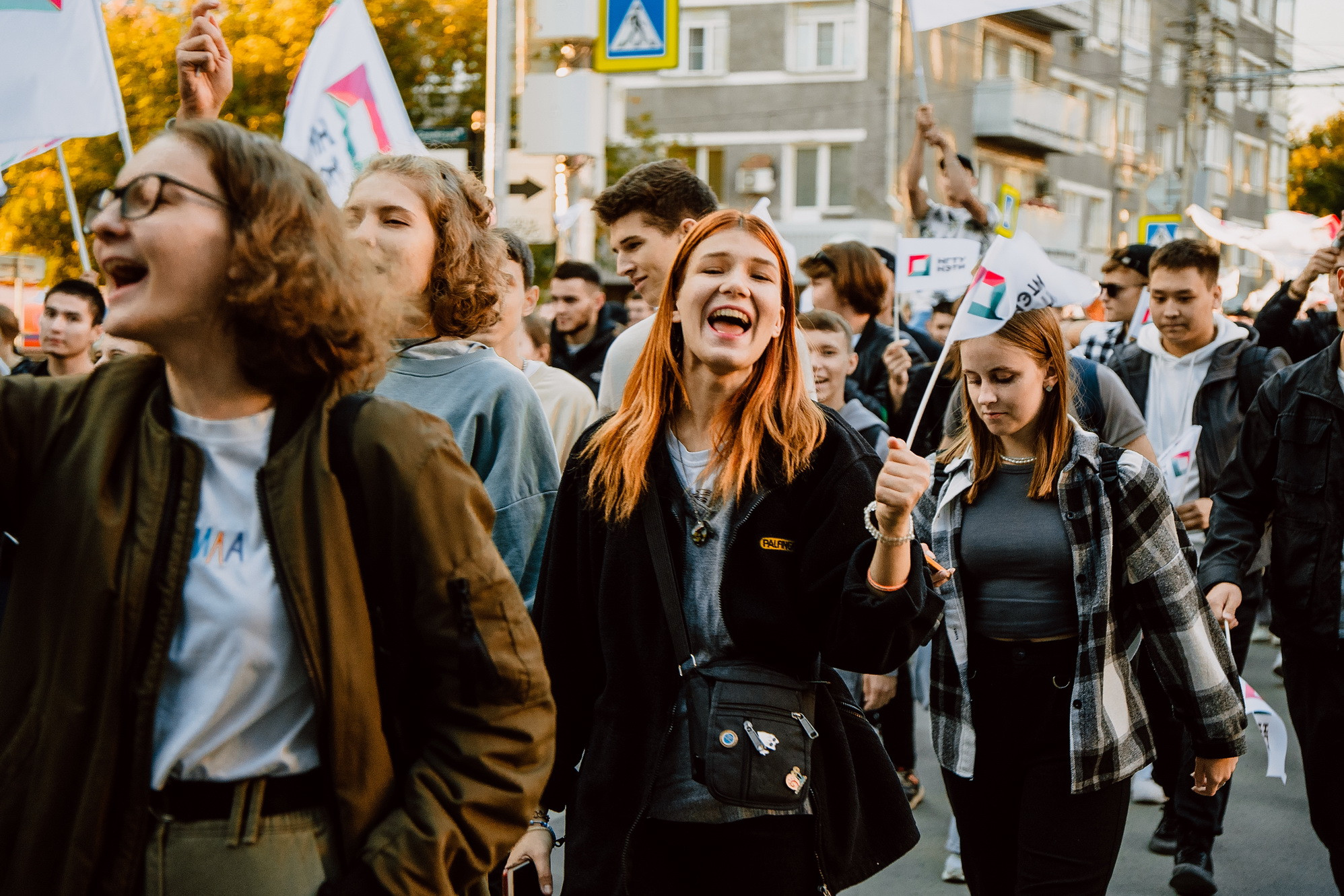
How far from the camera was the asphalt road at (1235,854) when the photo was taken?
5746mm

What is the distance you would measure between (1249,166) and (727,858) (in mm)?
59206

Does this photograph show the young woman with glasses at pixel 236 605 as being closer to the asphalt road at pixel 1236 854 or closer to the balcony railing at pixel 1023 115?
the asphalt road at pixel 1236 854

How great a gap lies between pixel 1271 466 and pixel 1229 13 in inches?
2115

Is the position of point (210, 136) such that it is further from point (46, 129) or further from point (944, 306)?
point (944, 306)

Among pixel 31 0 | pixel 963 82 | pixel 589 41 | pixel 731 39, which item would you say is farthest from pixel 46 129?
pixel 963 82

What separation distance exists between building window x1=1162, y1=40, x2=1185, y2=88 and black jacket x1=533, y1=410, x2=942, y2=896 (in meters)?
48.8

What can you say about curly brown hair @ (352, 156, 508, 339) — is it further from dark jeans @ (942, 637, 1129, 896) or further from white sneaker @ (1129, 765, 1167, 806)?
white sneaker @ (1129, 765, 1167, 806)

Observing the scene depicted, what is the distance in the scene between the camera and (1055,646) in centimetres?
405

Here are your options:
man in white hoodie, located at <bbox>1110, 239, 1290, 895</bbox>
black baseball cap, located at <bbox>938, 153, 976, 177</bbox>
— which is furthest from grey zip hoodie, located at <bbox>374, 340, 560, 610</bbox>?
black baseball cap, located at <bbox>938, 153, 976, 177</bbox>

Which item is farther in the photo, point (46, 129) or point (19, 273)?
point (19, 273)

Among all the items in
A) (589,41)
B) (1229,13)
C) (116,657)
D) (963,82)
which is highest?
(1229,13)

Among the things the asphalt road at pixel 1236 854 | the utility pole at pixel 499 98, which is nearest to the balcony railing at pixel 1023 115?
the utility pole at pixel 499 98

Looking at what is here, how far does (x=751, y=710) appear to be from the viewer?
2.90 meters

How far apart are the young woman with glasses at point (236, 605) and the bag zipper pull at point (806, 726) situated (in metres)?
0.88
